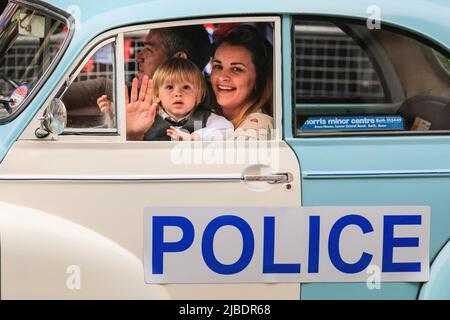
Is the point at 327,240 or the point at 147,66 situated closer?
the point at 327,240

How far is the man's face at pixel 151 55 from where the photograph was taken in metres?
3.42

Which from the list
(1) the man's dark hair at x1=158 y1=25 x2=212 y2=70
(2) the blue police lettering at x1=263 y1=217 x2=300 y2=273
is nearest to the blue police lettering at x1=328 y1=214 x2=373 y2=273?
(2) the blue police lettering at x1=263 y1=217 x2=300 y2=273

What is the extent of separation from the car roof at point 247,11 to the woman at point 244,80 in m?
0.19

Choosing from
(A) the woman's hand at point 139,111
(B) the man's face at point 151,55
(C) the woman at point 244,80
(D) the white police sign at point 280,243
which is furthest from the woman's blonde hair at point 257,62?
(D) the white police sign at point 280,243

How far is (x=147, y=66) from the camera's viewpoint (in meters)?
3.49

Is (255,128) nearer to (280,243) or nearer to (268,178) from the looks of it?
(268,178)

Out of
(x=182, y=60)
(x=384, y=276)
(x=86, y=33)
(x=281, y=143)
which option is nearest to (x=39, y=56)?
(x=86, y=33)

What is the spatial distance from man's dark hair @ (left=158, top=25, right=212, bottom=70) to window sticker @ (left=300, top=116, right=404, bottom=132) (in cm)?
54

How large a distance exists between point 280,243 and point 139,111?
828 millimetres

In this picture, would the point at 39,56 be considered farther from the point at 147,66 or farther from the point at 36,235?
the point at 36,235

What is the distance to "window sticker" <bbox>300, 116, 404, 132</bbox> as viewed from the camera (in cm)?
342

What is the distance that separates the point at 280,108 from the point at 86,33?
0.88 metres

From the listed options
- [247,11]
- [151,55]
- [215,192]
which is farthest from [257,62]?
[215,192]

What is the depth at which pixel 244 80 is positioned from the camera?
3.46 metres
